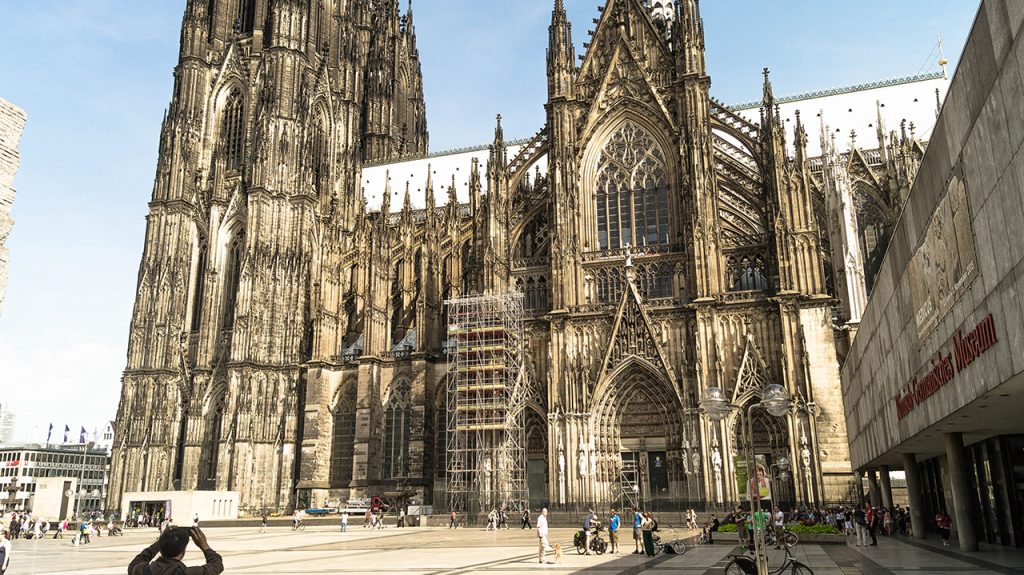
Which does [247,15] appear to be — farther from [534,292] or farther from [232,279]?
[534,292]

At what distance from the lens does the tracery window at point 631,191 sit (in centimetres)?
4247

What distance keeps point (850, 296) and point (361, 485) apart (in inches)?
1092

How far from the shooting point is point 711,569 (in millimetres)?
17219

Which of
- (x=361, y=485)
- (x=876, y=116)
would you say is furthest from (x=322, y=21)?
(x=876, y=116)

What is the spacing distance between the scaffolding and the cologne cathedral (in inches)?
41.6

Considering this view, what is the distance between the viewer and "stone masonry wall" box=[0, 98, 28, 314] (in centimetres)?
923

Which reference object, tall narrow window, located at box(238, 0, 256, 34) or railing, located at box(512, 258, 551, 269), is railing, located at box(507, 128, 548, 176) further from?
tall narrow window, located at box(238, 0, 256, 34)

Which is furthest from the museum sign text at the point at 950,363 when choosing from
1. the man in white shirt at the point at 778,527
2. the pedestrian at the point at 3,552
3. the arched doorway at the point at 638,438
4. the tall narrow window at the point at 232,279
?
the tall narrow window at the point at 232,279

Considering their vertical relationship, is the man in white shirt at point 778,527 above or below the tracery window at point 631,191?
below

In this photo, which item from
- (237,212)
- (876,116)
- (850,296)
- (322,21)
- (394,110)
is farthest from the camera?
(394,110)

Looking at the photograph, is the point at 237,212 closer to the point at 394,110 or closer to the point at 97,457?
the point at 394,110

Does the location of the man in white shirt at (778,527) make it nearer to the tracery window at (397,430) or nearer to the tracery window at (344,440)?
the tracery window at (397,430)

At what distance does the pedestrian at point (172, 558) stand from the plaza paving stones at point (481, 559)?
11296 millimetres

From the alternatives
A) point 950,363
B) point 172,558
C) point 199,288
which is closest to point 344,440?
point 199,288
